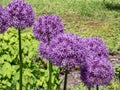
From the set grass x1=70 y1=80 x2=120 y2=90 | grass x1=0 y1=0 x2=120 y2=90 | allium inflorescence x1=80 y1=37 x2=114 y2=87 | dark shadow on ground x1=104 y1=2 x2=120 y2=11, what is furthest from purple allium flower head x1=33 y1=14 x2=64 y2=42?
dark shadow on ground x1=104 y1=2 x2=120 y2=11

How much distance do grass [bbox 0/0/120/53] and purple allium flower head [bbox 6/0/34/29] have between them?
916 centimetres

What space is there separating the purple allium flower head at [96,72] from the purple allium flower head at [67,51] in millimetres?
325

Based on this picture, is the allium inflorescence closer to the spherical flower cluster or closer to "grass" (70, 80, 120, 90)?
the spherical flower cluster

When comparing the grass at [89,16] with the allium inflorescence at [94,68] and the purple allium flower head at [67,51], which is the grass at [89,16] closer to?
the allium inflorescence at [94,68]

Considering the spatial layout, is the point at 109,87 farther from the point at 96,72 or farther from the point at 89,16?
the point at 89,16

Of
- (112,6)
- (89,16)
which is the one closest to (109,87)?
(89,16)

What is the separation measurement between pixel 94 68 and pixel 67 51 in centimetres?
56

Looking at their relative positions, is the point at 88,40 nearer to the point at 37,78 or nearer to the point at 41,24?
the point at 41,24

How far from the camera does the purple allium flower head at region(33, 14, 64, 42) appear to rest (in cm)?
467

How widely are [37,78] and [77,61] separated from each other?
14.0ft

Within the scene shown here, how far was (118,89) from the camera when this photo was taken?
9.84m

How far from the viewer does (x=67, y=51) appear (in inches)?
162

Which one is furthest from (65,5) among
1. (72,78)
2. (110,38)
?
(72,78)

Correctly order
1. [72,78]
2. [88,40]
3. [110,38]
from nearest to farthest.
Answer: [88,40] < [72,78] < [110,38]
